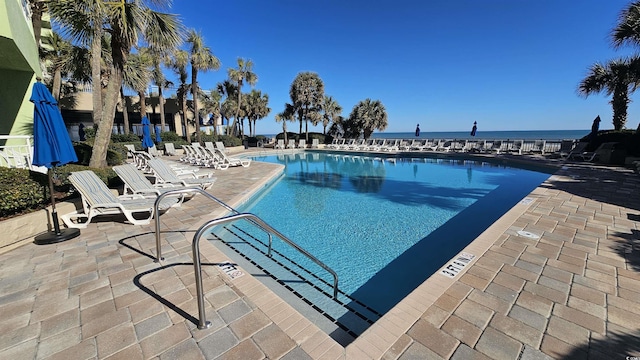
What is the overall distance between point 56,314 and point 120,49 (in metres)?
7.33

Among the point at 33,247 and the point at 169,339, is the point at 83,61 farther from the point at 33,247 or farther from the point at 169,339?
the point at 169,339

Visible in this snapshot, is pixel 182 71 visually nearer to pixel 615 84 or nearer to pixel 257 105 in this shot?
pixel 257 105

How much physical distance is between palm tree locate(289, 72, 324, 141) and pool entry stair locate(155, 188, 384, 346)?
24334mm

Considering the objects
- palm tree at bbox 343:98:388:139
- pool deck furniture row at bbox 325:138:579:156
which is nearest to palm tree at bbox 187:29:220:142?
pool deck furniture row at bbox 325:138:579:156

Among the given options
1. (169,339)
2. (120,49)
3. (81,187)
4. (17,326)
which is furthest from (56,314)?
(120,49)

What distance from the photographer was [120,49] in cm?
703

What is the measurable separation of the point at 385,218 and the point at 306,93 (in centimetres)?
2308

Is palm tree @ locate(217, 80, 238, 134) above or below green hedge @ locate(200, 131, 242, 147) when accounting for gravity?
above

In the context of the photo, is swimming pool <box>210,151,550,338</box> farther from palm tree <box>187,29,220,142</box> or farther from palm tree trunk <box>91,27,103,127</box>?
palm tree <box>187,29,220,142</box>

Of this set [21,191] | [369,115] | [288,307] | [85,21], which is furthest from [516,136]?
[21,191]

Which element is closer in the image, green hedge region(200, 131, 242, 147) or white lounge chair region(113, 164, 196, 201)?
white lounge chair region(113, 164, 196, 201)

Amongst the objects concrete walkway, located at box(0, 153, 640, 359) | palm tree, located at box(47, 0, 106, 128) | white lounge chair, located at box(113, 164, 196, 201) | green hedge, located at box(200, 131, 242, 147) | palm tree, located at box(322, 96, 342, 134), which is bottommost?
concrete walkway, located at box(0, 153, 640, 359)

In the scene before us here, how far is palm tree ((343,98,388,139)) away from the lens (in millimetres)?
27297

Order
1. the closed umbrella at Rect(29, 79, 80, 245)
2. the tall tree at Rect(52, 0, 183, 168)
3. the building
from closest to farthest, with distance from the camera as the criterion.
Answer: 1. the closed umbrella at Rect(29, 79, 80, 245)
2. the tall tree at Rect(52, 0, 183, 168)
3. the building
